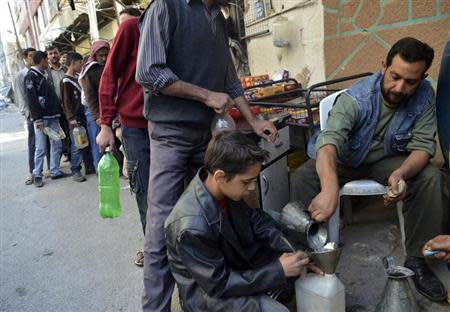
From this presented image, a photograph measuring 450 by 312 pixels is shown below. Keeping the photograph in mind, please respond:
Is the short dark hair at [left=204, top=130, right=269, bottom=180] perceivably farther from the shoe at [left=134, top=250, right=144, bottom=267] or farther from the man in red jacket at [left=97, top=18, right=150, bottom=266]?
the shoe at [left=134, top=250, right=144, bottom=267]

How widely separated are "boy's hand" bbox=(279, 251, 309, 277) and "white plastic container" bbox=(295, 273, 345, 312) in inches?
5.2

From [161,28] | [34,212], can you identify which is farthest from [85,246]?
[161,28]

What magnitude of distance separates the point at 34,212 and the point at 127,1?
6725 millimetres

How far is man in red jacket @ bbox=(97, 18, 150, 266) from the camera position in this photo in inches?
96.1

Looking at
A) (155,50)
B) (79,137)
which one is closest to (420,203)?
(155,50)

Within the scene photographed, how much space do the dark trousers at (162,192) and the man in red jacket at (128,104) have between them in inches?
13.4

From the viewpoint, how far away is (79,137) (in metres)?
5.91

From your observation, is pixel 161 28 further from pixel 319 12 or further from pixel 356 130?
pixel 319 12

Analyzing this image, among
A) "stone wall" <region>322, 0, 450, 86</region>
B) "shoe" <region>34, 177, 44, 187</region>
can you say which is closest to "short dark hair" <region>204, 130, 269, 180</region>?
"stone wall" <region>322, 0, 450, 86</region>

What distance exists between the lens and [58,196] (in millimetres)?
5332

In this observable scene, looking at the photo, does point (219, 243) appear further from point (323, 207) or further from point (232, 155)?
point (323, 207)

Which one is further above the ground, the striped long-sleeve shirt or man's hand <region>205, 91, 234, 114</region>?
the striped long-sleeve shirt

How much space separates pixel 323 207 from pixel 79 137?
4.82 m

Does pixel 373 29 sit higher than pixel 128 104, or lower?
higher
